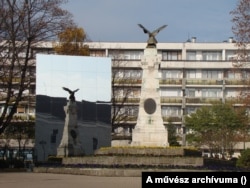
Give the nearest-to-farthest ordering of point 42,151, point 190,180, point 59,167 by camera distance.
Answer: point 190,180 → point 59,167 → point 42,151

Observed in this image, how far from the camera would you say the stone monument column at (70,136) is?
4419cm

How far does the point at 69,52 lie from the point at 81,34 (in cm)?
435

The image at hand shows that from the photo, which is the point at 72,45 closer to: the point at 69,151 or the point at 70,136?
the point at 70,136

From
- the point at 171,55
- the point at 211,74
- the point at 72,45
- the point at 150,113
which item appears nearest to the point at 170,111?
the point at 211,74

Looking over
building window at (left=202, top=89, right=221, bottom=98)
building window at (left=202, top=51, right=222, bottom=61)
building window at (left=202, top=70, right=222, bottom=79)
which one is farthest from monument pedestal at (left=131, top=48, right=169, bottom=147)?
building window at (left=202, top=51, right=222, bottom=61)

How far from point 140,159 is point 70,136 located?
1257 centimetres

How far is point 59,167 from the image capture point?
34969 millimetres

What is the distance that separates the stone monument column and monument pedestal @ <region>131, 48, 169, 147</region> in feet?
16.4

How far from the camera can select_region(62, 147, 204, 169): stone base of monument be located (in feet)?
108

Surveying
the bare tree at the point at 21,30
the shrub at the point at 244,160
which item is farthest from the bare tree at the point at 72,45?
the shrub at the point at 244,160

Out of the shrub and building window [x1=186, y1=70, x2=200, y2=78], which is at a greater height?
building window [x1=186, y1=70, x2=200, y2=78]

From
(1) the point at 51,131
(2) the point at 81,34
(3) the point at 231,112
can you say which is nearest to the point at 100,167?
(1) the point at 51,131

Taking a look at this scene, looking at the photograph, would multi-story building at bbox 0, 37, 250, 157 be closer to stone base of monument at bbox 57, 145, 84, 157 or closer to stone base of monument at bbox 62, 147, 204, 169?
stone base of monument at bbox 57, 145, 84, 157

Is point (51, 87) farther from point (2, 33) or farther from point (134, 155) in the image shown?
point (134, 155)
